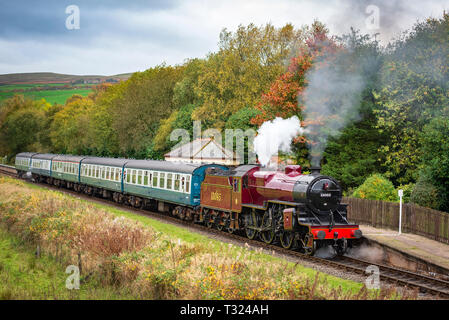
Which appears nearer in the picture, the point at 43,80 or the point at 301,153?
the point at 301,153

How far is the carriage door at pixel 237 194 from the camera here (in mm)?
19228

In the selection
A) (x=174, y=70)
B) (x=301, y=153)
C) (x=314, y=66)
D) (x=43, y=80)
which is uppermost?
(x=43, y=80)

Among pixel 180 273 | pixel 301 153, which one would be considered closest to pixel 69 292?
pixel 180 273

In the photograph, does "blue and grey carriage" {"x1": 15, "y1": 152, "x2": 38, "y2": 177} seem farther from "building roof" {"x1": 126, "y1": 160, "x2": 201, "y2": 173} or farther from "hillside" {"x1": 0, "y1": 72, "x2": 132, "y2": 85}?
"hillside" {"x1": 0, "y1": 72, "x2": 132, "y2": 85}

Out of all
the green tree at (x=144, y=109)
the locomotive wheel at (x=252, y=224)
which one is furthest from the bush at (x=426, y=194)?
the green tree at (x=144, y=109)

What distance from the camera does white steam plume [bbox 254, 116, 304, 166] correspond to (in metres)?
21.0

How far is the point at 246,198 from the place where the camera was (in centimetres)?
1920

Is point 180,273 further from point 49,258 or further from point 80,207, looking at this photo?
point 80,207

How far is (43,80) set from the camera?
469ft

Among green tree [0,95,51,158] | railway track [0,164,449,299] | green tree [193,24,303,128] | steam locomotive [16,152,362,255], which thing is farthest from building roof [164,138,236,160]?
green tree [0,95,51,158]

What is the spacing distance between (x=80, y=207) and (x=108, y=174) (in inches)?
565

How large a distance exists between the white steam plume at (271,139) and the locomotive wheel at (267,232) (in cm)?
299

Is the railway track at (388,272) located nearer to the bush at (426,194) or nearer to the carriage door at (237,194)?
the carriage door at (237,194)

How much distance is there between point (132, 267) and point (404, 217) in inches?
578
